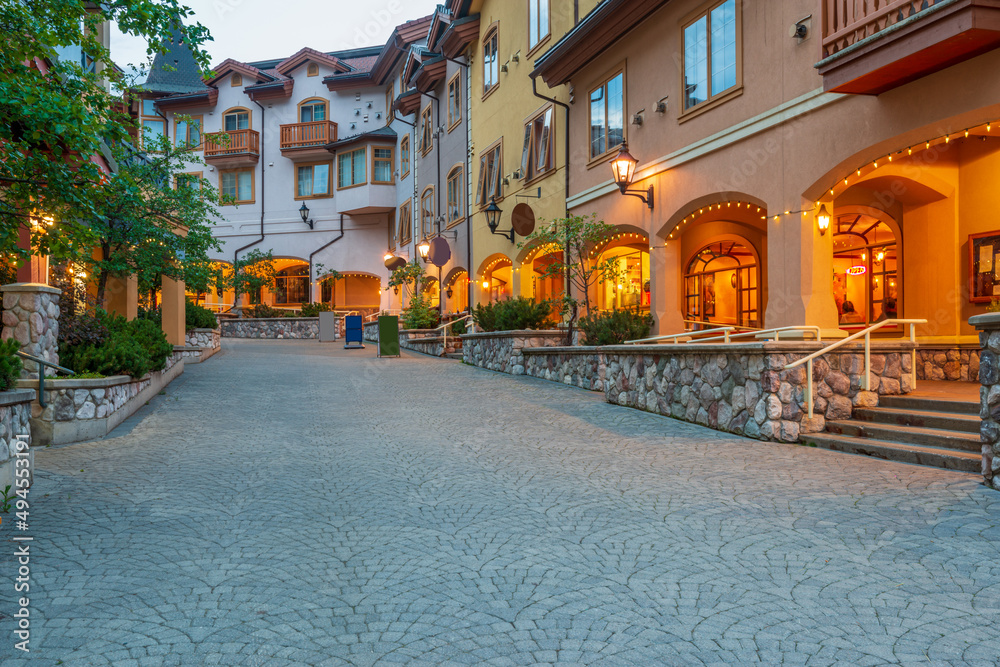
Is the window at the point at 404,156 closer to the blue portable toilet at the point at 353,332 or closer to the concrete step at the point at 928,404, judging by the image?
the blue portable toilet at the point at 353,332

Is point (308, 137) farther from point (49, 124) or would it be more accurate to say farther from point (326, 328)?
point (49, 124)

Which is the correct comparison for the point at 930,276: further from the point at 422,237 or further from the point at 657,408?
the point at 422,237

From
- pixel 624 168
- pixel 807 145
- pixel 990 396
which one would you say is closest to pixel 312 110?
pixel 624 168

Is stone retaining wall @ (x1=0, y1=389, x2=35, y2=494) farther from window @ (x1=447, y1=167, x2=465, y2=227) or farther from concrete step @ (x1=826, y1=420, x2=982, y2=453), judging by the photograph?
window @ (x1=447, y1=167, x2=465, y2=227)

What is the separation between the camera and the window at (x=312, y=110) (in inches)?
1544

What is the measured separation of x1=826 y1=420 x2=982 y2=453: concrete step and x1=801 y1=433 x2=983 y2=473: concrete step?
71 mm

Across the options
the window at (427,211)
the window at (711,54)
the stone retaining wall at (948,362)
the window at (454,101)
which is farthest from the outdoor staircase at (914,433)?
the window at (427,211)

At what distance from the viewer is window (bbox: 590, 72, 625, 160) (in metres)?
16.4

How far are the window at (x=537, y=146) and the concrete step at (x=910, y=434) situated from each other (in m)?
12.5

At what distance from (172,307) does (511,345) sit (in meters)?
8.40

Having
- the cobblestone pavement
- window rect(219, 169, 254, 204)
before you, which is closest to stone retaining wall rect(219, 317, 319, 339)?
window rect(219, 169, 254, 204)

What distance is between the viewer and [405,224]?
3481cm

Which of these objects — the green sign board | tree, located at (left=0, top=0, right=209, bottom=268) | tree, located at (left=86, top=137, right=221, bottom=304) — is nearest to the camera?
tree, located at (left=0, top=0, right=209, bottom=268)

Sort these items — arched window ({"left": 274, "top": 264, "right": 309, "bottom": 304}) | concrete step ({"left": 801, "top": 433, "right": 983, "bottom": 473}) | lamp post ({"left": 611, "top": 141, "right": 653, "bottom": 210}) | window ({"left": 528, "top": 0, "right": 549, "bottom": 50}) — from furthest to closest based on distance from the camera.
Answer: arched window ({"left": 274, "top": 264, "right": 309, "bottom": 304}) → window ({"left": 528, "top": 0, "right": 549, "bottom": 50}) → lamp post ({"left": 611, "top": 141, "right": 653, "bottom": 210}) → concrete step ({"left": 801, "top": 433, "right": 983, "bottom": 473})
